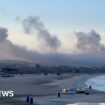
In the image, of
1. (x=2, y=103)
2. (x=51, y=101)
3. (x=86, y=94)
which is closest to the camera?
(x=2, y=103)

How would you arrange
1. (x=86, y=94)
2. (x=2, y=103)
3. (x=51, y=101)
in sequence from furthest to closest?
(x=86, y=94), (x=51, y=101), (x=2, y=103)

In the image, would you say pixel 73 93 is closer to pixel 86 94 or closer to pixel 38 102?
pixel 86 94

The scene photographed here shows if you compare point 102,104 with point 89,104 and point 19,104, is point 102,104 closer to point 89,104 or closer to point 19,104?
point 89,104

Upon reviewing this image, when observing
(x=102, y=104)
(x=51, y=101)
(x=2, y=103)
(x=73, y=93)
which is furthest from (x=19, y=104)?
(x=73, y=93)

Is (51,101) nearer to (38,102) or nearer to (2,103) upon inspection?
(38,102)

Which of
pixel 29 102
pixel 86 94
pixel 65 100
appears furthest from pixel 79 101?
pixel 86 94

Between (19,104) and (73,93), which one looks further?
(73,93)

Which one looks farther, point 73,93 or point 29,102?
point 73,93
